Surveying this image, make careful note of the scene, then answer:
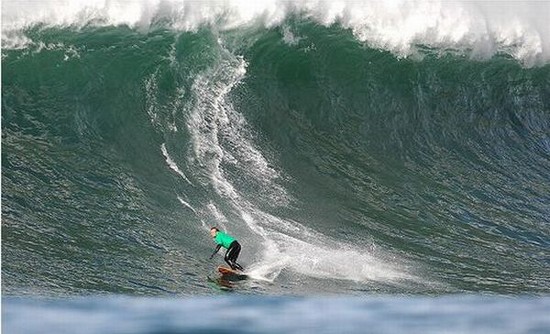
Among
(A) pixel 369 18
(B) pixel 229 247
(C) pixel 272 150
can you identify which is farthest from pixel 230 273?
(A) pixel 369 18

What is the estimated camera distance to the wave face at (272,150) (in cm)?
1002

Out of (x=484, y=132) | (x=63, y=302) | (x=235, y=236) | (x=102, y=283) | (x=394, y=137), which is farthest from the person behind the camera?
(x=484, y=132)

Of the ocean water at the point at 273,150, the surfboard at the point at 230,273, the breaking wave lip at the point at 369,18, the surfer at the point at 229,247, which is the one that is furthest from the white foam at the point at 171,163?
the breaking wave lip at the point at 369,18

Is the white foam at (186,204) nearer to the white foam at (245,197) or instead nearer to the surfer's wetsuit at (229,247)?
the white foam at (245,197)

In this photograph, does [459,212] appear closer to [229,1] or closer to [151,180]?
[151,180]

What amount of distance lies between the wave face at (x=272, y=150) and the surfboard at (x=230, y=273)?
0.65 feet

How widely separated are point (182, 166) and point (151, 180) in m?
0.66

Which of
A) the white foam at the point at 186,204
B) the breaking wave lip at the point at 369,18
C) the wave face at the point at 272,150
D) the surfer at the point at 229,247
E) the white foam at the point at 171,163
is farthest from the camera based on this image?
the breaking wave lip at the point at 369,18

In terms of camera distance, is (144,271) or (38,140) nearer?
(144,271)

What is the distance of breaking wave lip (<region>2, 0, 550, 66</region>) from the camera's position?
15.8m

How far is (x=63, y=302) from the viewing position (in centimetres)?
280

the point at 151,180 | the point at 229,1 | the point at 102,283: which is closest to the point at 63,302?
the point at 102,283

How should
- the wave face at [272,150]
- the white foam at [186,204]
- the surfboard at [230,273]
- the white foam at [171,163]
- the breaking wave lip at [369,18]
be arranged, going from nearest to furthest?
1. the surfboard at [230,273]
2. the wave face at [272,150]
3. the white foam at [186,204]
4. the white foam at [171,163]
5. the breaking wave lip at [369,18]

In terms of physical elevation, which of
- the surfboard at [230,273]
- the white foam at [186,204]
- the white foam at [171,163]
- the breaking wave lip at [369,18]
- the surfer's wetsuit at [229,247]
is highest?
the breaking wave lip at [369,18]
